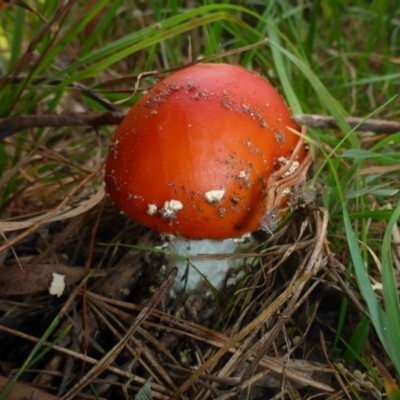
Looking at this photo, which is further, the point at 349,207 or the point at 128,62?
the point at 128,62

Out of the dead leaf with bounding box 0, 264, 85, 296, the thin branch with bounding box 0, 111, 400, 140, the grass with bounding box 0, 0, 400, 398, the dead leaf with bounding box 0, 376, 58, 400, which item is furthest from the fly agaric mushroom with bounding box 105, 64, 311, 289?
the dead leaf with bounding box 0, 376, 58, 400

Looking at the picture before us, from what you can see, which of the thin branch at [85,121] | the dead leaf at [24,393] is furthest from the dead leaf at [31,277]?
the thin branch at [85,121]

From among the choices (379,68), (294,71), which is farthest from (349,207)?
(379,68)

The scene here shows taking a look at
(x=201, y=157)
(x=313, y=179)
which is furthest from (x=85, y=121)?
(x=313, y=179)

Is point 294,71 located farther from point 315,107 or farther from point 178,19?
point 178,19

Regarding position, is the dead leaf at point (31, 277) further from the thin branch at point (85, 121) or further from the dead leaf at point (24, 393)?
the thin branch at point (85, 121)

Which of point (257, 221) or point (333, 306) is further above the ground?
point (257, 221)

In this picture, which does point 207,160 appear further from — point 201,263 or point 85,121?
point 85,121

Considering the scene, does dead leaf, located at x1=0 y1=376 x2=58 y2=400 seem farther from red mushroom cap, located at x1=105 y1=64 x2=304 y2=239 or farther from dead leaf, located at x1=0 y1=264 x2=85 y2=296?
red mushroom cap, located at x1=105 y1=64 x2=304 y2=239
